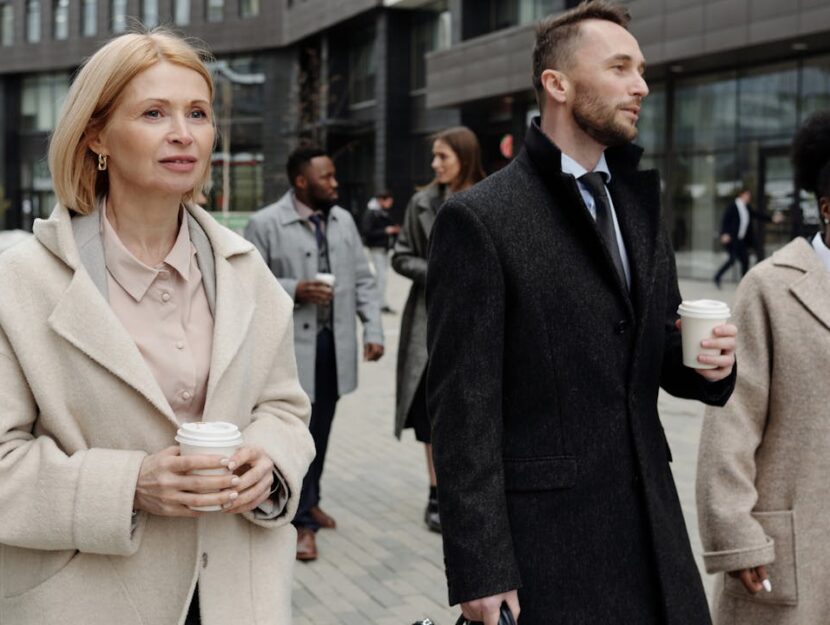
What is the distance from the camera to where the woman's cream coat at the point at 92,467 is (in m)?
2.20

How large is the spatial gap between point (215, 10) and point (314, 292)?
54453 mm

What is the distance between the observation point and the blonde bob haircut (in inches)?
91.6

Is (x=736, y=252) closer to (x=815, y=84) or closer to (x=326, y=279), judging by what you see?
(x=815, y=84)

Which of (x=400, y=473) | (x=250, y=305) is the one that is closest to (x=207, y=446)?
(x=250, y=305)

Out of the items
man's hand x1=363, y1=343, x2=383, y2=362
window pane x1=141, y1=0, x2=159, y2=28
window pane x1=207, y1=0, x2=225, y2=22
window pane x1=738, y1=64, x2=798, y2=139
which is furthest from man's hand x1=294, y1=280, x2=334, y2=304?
window pane x1=141, y1=0, x2=159, y2=28

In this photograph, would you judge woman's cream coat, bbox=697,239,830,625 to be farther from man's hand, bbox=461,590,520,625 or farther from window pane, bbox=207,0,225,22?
window pane, bbox=207,0,225,22

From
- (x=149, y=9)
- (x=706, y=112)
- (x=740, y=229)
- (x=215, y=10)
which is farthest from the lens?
(x=149, y=9)

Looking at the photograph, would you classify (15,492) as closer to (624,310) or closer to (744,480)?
(624,310)

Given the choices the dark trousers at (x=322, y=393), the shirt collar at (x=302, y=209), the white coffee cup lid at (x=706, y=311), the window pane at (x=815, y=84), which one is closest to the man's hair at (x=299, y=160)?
the shirt collar at (x=302, y=209)

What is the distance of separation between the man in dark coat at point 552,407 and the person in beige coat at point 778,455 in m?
0.43

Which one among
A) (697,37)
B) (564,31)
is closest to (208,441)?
(564,31)

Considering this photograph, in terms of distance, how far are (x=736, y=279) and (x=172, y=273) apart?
876 inches

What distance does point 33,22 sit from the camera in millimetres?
65125

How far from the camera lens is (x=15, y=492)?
2.20m
